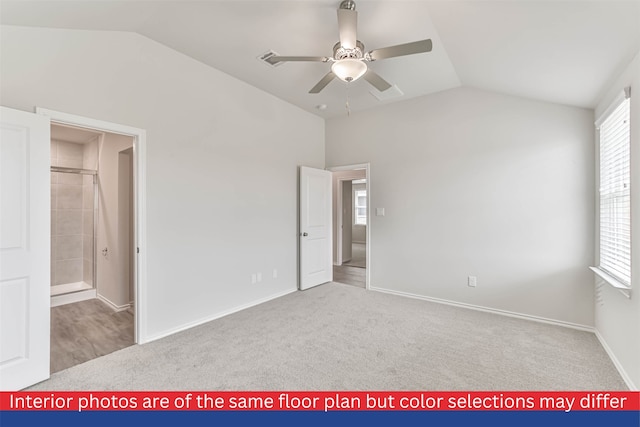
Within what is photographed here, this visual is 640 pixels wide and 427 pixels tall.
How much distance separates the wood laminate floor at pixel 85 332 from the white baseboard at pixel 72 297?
117mm

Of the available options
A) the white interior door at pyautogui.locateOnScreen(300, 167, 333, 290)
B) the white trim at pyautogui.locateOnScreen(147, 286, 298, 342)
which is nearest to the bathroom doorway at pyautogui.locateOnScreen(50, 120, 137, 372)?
the white trim at pyautogui.locateOnScreen(147, 286, 298, 342)

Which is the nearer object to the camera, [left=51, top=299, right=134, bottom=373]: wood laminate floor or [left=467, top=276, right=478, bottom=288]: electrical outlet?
[left=51, top=299, right=134, bottom=373]: wood laminate floor

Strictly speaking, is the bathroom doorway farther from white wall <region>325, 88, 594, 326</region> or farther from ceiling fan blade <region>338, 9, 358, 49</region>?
white wall <region>325, 88, 594, 326</region>

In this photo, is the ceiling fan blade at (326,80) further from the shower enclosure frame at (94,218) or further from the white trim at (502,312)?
the shower enclosure frame at (94,218)

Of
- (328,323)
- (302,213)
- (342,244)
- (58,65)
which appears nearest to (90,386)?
(328,323)

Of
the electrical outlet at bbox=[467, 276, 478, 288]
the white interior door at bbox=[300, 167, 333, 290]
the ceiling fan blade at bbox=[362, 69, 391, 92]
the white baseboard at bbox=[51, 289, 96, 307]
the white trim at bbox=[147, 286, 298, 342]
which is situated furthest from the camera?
the white interior door at bbox=[300, 167, 333, 290]

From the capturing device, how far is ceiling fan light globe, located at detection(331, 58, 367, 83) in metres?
2.11

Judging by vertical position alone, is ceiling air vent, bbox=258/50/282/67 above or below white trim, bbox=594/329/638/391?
above

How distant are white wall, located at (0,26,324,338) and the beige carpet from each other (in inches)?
20.5

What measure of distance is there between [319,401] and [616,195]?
2.97 meters

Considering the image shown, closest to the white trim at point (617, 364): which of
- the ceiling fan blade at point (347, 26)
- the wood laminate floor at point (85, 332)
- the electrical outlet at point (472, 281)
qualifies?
the electrical outlet at point (472, 281)

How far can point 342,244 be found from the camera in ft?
23.5

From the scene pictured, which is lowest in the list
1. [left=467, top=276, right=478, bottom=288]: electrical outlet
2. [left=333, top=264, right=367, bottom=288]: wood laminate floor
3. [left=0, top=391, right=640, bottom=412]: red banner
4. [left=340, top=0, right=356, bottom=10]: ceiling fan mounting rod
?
[left=0, top=391, right=640, bottom=412]: red banner

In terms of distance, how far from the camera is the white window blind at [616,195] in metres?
2.24
